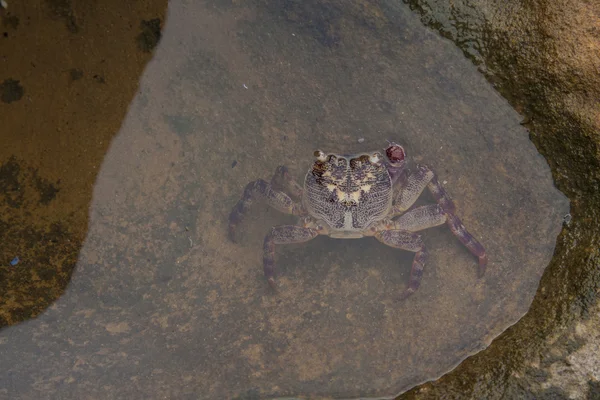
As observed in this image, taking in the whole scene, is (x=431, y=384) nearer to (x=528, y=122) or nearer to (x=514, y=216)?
(x=514, y=216)

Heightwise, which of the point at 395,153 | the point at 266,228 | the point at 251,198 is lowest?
the point at 266,228

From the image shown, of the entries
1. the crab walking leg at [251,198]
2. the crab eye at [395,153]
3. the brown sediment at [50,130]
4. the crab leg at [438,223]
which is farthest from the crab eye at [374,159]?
the brown sediment at [50,130]

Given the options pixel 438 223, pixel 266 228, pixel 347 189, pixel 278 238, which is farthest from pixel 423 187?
pixel 266 228

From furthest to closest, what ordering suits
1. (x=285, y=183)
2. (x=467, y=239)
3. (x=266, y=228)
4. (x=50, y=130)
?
(x=266, y=228) < (x=285, y=183) < (x=467, y=239) < (x=50, y=130)

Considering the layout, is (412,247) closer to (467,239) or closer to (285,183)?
(467,239)

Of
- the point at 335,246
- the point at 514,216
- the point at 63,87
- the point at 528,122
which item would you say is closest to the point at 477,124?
the point at 528,122
